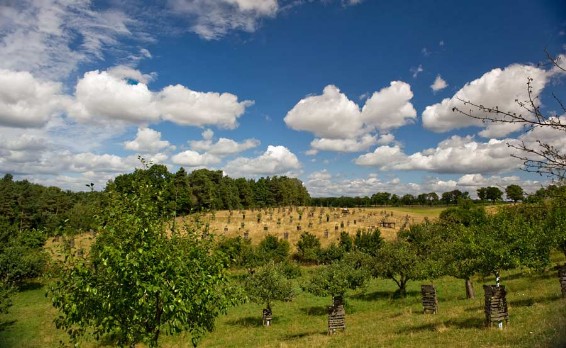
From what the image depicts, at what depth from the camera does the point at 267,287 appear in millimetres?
41438

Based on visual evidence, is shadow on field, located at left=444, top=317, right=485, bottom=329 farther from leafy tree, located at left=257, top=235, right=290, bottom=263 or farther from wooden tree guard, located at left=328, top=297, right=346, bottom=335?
leafy tree, located at left=257, top=235, right=290, bottom=263

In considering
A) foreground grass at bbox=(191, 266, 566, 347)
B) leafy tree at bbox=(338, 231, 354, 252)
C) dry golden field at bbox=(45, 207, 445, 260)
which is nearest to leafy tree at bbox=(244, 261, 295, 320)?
foreground grass at bbox=(191, 266, 566, 347)

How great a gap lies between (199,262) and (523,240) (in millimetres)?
32755

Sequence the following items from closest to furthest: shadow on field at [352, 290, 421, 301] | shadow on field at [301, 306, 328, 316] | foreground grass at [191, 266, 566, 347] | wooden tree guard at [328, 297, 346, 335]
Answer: foreground grass at [191, 266, 566, 347], wooden tree guard at [328, 297, 346, 335], shadow on field at [301, 306, 328, 316], shadow on field at [352, 290, 421, 301]

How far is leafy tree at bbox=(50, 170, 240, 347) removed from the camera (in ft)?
43.6

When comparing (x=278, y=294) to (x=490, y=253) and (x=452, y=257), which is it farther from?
(x=490, y=253)

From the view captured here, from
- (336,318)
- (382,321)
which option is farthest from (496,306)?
(336,318)

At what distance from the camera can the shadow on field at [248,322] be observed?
4056 centimetres

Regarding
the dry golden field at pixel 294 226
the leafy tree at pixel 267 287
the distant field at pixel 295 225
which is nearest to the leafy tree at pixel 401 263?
the leafy tree at pixel 267 287

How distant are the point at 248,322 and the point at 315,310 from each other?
836 centimetres

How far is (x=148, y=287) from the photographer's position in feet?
40.8

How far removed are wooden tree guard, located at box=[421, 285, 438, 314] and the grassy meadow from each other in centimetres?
80

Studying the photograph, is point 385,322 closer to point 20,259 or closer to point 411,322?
point 411,322

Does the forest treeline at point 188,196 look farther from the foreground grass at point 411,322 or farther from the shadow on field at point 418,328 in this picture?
the shadow on field at point 418,328
